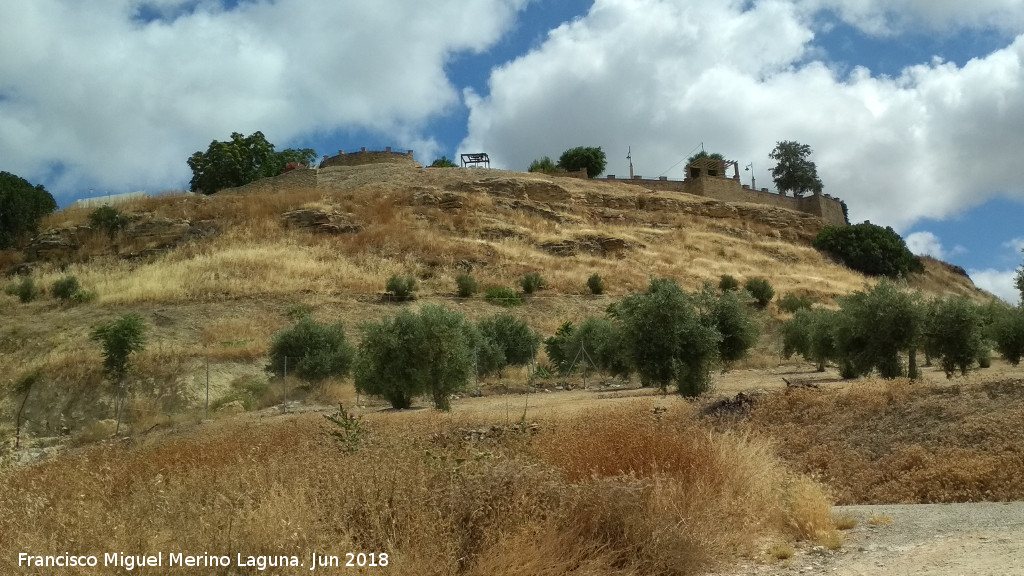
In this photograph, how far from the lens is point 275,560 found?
192 inches

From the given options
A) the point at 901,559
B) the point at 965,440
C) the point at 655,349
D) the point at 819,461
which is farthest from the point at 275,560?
the point at 655,349

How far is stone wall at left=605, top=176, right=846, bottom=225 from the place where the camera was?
68.9 metres

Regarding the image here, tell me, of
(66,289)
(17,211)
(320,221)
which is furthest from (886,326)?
(17,211)

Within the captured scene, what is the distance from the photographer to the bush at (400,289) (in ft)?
122

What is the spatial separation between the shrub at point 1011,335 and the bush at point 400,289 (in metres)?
25.0

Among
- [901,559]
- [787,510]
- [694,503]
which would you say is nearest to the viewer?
[901,559]

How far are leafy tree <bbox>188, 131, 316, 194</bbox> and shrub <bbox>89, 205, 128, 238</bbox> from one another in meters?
17.0

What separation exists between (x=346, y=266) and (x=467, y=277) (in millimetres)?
7085

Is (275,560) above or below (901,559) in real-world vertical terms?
above

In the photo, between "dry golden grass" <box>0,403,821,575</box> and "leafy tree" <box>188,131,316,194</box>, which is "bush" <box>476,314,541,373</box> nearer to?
"dry golden grass" <box>0,403,821,575</box>

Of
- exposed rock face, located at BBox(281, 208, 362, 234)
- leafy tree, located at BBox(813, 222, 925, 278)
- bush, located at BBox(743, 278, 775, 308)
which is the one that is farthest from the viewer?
leafy tree, located at BBox(813, 222, 925, 278)

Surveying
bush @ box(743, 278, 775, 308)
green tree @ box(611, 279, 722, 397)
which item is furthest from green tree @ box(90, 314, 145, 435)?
bush @ box(743, 278, 775, 308)

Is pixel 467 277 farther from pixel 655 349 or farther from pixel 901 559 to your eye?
pixel 901 559

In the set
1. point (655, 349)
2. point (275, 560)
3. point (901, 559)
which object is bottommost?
point (901, 559)
